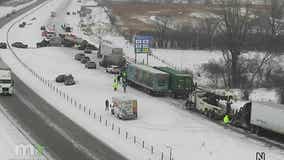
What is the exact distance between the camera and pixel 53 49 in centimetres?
10375

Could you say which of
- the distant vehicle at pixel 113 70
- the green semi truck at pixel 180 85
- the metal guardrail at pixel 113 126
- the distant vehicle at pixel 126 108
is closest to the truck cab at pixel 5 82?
the metal guardrail at pixel 113 126

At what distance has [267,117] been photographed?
44.7 m

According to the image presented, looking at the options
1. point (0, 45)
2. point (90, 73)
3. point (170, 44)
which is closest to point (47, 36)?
point (0, 45)

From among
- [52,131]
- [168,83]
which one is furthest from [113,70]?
[52,131]

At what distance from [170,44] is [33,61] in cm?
3658

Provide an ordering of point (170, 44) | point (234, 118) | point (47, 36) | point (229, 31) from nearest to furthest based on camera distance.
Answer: point (234, 118)
point (229, 31)
point (170, 44)
point (47, 36)

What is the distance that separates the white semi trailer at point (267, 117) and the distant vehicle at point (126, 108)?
1139cm

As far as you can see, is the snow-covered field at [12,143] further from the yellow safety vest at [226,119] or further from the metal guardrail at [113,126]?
the yellow safety vest at [226,119]

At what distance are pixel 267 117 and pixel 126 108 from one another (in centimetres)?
1368

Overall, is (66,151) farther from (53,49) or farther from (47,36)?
(47,36)

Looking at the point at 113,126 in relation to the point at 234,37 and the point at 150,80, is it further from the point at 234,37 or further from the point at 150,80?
the point at 234,37

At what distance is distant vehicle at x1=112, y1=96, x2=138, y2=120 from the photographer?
5150 cm

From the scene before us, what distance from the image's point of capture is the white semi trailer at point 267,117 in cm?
4338

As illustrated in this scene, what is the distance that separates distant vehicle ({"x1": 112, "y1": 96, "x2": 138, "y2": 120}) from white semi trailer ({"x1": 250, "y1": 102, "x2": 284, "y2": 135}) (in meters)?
11.4
